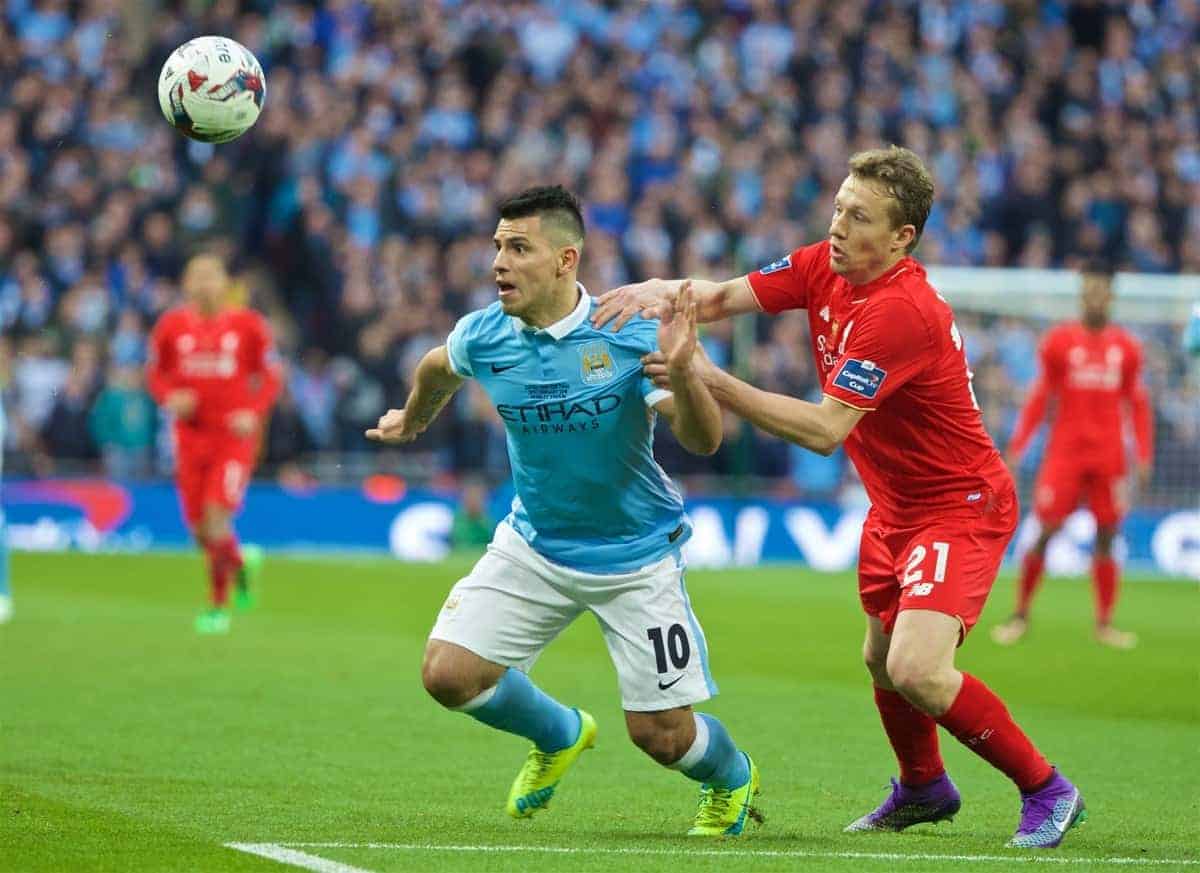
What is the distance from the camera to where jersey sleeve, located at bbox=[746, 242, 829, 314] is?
7184mm

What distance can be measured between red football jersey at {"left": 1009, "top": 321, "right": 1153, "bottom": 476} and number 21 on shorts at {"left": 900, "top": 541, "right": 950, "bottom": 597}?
8258 millimetres

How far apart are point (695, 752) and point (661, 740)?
0.45 ft

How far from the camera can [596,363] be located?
6895mm

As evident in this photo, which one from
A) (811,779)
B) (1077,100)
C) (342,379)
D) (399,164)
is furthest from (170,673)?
(1077,100)

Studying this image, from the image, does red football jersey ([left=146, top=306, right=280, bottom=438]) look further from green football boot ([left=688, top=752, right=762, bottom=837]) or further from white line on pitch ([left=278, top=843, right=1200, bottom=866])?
white line on pitch ([left=278, top=843, right=1200, bottom=866])

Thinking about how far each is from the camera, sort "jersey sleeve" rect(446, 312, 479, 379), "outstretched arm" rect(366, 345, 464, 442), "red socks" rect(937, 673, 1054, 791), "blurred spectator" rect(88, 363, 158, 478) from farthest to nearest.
A: "blurred spectator" rect(88, 363, 158, 478) < "outstretched arm" rect(366, 345, 464, 442) < "jersey sleeve" rect(446, 312, 479, 379) < "red socks" rect(937, 673, 1054, 791)

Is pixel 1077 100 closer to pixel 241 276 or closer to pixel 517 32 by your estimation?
pixel 517 32

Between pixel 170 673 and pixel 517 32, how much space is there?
52.8 feet

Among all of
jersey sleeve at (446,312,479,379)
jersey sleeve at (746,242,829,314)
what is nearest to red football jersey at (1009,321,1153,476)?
jersey sleeve at (746,242,829,314)

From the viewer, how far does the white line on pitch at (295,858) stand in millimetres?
5953

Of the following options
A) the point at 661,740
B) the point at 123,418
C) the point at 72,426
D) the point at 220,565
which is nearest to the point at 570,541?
the point at 661,740

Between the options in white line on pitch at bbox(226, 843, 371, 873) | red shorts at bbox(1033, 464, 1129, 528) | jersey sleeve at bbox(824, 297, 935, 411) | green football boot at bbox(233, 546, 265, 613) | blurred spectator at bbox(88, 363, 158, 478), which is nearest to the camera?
white line on pitch at bbox(226, 843, 371, 873)

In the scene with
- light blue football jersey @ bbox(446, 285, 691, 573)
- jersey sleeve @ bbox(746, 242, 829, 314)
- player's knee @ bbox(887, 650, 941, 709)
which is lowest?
player's knee @ bbox(887, 650, 941, 709)

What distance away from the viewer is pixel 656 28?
89.1ft
